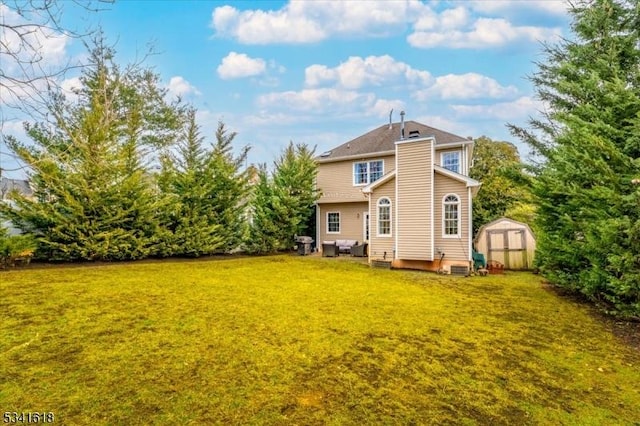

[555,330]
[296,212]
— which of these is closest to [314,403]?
[555,330]

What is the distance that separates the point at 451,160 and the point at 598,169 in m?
8.26

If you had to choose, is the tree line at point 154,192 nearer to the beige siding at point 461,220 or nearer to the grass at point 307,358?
the grass at point 307,358

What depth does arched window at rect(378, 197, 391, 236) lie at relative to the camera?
11017 mm

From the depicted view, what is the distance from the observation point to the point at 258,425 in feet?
8.20

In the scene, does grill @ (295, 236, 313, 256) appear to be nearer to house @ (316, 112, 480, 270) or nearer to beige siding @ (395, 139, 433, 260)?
house @ (316, 112, 480, 270)

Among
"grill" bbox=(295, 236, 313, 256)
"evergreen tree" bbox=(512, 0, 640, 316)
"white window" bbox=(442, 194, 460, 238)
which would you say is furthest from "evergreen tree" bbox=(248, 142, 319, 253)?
"evergreen tree" bbox=(512, 0, 640, 316)

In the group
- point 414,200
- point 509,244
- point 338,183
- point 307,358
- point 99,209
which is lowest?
point 307,358

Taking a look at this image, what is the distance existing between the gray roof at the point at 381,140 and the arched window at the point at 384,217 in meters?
4.47

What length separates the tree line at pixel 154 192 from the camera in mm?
9648

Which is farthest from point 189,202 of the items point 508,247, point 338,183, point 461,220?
point 508,247

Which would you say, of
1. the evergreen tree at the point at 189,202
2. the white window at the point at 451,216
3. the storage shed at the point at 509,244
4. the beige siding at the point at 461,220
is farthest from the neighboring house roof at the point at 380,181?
the evergreen tree at the point at 189,202

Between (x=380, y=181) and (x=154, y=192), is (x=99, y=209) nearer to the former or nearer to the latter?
(x=154, y=192)

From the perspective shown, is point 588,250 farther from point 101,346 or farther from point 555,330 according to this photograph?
point 101,346

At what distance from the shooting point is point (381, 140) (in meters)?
15.9
